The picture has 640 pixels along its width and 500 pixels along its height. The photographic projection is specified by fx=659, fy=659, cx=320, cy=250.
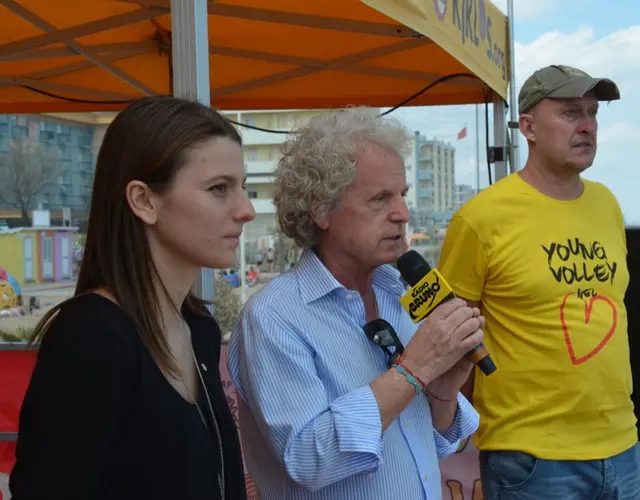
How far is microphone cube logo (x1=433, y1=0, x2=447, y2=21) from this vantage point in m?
2.13

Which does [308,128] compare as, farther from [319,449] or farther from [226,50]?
[226,50]

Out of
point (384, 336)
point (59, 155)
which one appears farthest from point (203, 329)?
point (59, 155)

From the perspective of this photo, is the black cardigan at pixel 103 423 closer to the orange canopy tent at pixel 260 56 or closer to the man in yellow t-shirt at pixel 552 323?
the man in yellow t-shirt at pixel 552 323

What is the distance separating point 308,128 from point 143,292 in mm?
677

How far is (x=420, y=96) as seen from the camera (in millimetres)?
4418

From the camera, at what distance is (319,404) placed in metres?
1.32

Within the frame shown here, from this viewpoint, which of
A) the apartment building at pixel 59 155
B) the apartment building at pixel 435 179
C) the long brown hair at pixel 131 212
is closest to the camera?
the long brown hair at pixel 131 212

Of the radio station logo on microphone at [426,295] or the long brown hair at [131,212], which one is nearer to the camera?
the long brown hair at [131,212]

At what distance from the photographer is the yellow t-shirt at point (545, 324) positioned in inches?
79.8

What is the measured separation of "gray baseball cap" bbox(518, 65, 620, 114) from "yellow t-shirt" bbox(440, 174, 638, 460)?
13.6 inches

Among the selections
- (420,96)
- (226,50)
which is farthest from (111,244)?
(420,96)

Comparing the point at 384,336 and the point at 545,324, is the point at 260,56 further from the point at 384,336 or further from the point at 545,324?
the point at 384,336

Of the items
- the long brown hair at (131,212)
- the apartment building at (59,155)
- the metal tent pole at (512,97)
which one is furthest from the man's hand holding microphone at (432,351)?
the apartment building at (59,155)

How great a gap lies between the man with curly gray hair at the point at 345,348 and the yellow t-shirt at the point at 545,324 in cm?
45
